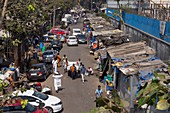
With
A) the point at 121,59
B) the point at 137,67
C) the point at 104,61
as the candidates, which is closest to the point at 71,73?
the point at 104,61

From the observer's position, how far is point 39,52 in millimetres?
34719

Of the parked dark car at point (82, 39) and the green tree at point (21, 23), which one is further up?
the green tree at point (21, 23)

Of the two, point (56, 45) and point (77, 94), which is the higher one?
point (77, 94)

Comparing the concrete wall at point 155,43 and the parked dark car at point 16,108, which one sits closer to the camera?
the parked dark car at point 16,108

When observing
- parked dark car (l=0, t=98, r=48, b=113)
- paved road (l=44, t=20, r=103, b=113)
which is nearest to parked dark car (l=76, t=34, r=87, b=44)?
paved road (l=44, t=20, r=103, b=113)

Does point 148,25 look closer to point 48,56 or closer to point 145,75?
point 145,75

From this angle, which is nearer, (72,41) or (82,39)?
(72,41)

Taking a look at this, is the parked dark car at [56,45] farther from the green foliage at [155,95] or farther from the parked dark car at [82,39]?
the green foliage at [155,95]

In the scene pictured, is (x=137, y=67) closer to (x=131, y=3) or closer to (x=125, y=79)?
(x=125, y=79)

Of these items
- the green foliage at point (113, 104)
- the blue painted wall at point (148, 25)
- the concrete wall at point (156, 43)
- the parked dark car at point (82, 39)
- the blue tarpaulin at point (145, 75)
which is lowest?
the parked dark car at point (82, 39)

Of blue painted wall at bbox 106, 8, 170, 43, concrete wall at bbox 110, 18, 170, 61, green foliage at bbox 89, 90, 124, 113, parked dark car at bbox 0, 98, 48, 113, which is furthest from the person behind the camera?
blue painted wall at bbox 106, 8, 170, 43

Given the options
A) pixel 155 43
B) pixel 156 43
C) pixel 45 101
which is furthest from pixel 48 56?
pixel 45 101

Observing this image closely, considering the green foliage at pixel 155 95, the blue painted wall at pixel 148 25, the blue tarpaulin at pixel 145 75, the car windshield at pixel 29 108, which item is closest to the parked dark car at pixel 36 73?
the blue painted wall at pixel 148 25

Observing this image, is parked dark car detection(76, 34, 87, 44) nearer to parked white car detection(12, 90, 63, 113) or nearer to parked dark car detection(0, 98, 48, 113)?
parked white car detection(12, 90, 63, 113)
